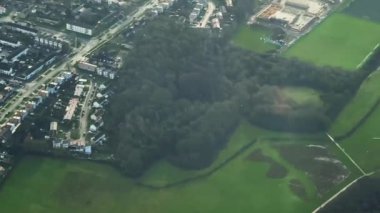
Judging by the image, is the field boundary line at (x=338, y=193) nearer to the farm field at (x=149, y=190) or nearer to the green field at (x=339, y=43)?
the farm field at (x=149, y=190)

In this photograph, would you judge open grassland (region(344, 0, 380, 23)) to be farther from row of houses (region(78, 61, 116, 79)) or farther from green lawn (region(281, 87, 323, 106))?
row of houses (region(78, 61, 116, 79))

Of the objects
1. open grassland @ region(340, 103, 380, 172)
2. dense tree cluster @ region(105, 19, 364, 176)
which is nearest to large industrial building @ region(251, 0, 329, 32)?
dense tree cluster @ region(105, 19, 364, 176)

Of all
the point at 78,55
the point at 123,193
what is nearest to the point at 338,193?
the point at 123,193

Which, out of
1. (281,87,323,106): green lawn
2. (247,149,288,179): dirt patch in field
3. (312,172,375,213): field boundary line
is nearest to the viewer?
(312,172,375,213): field boundary line

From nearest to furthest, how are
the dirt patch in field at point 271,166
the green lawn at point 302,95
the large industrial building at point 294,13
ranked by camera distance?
the dirt patch in field at point 271,166 → the green lawn at point 302,95 → the large industrial building at point 294,13

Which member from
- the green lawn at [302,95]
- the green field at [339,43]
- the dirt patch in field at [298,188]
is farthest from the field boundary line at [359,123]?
the dirt patch in field at [298,188]

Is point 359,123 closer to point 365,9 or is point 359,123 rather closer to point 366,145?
point 366,145

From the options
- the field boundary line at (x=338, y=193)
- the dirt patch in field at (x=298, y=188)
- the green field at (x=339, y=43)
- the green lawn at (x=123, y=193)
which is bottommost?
the green lawn at (x=123, y=193)
